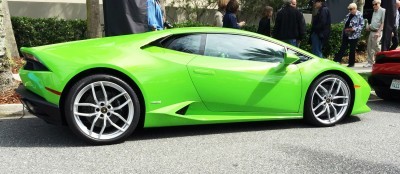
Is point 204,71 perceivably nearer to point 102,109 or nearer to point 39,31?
point 102,109

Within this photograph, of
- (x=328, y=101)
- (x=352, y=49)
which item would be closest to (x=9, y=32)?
(x=328, y=101)

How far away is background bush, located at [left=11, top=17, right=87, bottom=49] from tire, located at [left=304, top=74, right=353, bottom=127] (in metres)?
7.58

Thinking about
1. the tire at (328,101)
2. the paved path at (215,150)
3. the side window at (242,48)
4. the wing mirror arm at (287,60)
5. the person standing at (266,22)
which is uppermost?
the person standing at (266,22)

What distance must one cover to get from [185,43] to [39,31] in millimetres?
7186

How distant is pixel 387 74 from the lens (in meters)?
6.34

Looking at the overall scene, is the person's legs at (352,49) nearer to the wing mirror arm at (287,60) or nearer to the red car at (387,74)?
the red car at (387,74)

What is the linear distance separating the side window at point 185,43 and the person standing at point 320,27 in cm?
532

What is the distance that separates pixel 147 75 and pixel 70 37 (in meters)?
7.28

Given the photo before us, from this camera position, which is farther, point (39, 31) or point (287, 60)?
point (39, 31)

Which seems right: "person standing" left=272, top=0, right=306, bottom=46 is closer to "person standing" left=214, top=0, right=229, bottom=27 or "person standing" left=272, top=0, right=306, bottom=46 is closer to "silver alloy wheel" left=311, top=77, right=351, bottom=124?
"person standing" left=214, top=0, right=229, bottom=27

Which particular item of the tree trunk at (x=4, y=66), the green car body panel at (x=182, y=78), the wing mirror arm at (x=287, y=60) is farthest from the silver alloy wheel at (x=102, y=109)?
the tree trunk at (x=4, y=66)

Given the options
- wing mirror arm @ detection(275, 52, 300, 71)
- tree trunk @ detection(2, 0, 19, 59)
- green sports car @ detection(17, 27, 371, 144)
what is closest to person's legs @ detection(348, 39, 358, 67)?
green sports car @ detection(17, 27, 371, 144)

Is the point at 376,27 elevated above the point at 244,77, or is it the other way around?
the point at 376,27

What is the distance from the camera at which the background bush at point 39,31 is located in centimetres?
1058
